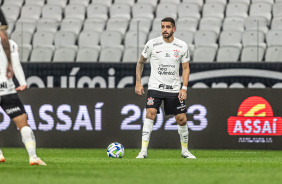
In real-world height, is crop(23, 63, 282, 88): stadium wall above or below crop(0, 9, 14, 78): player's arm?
below

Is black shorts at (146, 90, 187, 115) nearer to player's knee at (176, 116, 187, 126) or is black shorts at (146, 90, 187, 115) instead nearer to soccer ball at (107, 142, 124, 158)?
player's knee at (176, 116, 187, 126)

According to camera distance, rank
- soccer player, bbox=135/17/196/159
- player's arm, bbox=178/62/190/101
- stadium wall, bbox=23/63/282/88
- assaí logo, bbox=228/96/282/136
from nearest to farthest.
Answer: player's arm, bbox=178/62/190/101
soccer player, bbox=135/17/196/159
assaí logo, bbox=228/96/282/136
stadium wall, bbox=23/63/282/88

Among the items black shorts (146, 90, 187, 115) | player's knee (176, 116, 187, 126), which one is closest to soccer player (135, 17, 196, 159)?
black shorts (146, 90, 187, 115)

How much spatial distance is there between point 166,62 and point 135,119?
413 cm

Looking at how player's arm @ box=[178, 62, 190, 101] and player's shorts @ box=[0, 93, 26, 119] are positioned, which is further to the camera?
player's arm @ box=[178, 62, 190, 101]

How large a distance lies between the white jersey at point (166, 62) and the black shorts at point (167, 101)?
66 mm

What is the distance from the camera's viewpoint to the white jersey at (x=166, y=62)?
1034cm

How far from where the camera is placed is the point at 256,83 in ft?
47.0

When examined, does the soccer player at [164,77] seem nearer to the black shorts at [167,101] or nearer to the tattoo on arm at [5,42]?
the black shorts at [167,101]

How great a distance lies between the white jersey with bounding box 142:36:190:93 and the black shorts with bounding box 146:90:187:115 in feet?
0.22

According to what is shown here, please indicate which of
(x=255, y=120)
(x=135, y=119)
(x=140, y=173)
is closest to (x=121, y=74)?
(x=135, y=119)

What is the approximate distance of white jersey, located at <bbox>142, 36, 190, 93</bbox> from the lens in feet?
33.9

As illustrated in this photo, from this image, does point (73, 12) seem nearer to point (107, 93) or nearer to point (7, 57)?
point (107, 93)

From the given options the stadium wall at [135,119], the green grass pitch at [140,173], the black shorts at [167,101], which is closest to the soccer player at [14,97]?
the green grass pitch at [140,173]
